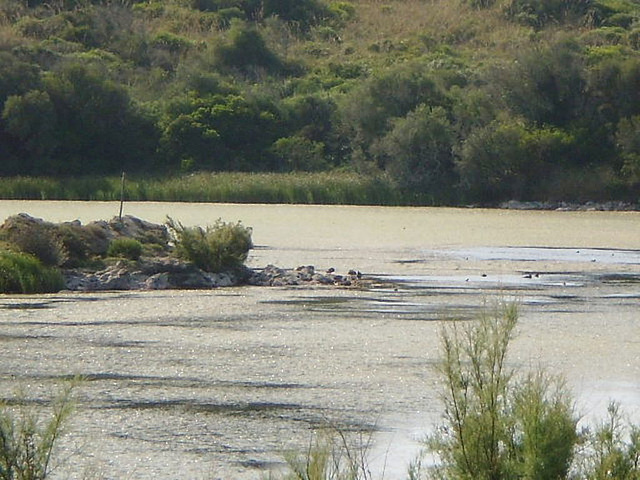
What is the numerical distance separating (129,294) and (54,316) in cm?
378

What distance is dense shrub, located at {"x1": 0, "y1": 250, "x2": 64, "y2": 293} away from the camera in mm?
21453

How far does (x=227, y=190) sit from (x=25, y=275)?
91.3 ft

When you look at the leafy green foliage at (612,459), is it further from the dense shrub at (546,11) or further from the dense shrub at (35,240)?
the dense shrub at (546,11)

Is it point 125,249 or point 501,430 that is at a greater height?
point 125,249

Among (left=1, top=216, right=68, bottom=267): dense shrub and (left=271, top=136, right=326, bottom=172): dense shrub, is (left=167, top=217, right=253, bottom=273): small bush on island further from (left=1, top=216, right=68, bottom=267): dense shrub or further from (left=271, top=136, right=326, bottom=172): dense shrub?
(left=271, top=136, right=326, bottom=172): dense shrub

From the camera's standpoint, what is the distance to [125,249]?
2466 cm

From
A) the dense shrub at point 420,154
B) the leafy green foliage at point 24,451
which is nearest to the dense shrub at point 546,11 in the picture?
the dense shrub at point 420,154

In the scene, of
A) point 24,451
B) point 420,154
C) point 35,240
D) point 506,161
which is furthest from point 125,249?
point 506,161

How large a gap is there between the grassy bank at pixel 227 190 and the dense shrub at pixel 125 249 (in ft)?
79.1

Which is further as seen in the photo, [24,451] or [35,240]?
[35,240]

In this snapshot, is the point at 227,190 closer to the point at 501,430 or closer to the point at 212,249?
the point at 212,249

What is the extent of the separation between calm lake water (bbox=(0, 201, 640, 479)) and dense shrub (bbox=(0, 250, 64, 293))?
0.61 m

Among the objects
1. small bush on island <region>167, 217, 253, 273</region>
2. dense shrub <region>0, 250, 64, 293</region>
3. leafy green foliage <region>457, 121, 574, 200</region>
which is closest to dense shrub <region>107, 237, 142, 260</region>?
small bush on island <region>167, 217, 253, 273</region>

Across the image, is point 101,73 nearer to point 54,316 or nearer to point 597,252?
point 597,252
